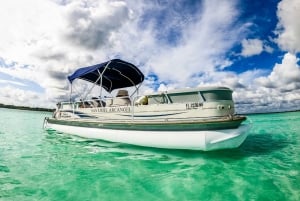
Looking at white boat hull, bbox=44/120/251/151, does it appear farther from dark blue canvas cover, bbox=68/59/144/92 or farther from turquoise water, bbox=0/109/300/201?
dark blue canvas cover, bbox=68/59/144/92

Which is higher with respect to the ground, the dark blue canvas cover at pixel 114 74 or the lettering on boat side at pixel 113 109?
the dark blue canvas cover at pixel 114 74

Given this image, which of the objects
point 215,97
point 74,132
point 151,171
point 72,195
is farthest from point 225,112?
point 74,132

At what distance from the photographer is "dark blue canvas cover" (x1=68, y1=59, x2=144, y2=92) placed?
1068cm

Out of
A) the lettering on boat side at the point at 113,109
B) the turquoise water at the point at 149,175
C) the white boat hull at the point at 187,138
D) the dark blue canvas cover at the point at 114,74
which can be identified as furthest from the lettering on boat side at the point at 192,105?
the dark blue canvas cover at the point at 114,74

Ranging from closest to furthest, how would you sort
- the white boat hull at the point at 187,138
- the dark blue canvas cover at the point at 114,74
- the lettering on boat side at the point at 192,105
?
the white boat hull at the point at 187,138, the lettering on boat side at the point at 192,105, the dark blue canvas cover at the point at 114,74

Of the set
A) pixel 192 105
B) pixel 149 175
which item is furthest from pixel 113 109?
pixel 149 175

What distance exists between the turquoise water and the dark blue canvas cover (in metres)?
4.45

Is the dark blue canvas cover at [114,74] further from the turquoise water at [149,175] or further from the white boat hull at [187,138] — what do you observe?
the turquoise water at [149,175]

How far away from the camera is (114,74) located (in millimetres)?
12508

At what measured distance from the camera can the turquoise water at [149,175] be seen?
4.20 meters

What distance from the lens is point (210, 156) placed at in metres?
7.02

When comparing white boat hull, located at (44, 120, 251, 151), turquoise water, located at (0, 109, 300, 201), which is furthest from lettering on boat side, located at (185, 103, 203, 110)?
turquoise water, located at (0, 109, 300, 201)

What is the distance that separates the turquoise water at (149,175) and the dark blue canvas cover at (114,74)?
14.6ft

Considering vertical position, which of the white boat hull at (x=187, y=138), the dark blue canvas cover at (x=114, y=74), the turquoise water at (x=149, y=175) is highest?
Answer: the dark blue canvas cover at (x=114, y=74)
